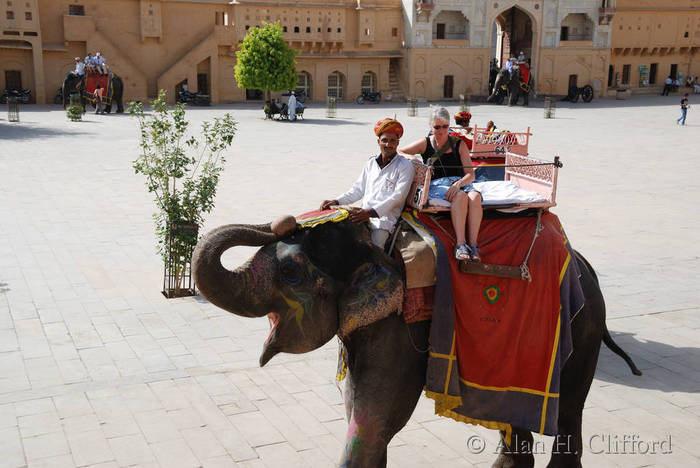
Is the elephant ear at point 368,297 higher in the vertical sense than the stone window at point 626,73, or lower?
lower

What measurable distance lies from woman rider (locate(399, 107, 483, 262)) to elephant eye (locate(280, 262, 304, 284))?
957 mm

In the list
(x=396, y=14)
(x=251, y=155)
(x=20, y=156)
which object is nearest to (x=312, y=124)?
(x=251, y=155)

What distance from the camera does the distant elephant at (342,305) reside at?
144 inches

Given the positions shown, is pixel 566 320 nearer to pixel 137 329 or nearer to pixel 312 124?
pixel 137 329

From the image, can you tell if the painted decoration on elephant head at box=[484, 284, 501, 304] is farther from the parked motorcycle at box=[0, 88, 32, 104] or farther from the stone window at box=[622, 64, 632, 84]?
the stone window at box=[622, 64, 632, 84]

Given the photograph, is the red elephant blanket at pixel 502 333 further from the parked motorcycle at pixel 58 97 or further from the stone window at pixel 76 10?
the stone window at pixel 76 10

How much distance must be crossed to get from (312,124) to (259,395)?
77.7 ft

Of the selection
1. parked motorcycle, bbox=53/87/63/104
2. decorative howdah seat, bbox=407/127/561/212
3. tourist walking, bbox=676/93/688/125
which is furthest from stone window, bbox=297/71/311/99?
decorative howdah seat, bbox=407/127/561/212

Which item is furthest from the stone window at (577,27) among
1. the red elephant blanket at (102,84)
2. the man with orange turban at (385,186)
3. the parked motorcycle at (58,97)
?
the man with orange turban at (385,186)

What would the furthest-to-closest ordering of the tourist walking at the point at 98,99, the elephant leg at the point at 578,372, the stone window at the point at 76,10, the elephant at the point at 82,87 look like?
the stone window at the point at 76,10, the elephant at the point at 82,87, the tourist walking at the point at 98,99, the elephant leg at the point at 578,372

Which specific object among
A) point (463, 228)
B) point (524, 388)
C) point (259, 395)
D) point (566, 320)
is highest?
point (463, 228)

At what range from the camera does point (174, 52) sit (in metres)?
38.9

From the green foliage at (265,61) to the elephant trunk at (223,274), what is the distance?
28020 millimetres

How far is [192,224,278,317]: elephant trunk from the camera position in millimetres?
3525
